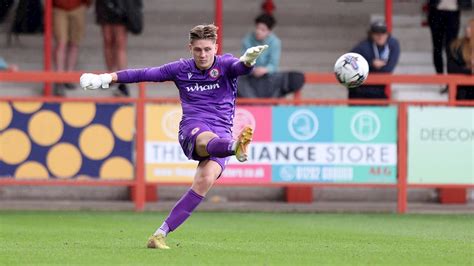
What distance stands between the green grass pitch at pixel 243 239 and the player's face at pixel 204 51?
158 cm

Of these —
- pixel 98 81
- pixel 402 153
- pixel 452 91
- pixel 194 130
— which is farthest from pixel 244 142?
pixel 452 91

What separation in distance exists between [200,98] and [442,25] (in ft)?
30.0

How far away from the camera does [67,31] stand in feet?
65.1

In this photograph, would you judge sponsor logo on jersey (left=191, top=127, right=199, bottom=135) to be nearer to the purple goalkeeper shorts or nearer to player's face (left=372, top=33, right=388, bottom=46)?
the purple goalkeeper shorts

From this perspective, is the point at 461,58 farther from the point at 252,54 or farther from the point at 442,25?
the point at 252,54

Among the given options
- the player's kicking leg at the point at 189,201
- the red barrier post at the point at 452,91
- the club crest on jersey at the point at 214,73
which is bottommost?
the player's kicking leg at the point at 189,201

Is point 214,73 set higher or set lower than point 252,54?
lower

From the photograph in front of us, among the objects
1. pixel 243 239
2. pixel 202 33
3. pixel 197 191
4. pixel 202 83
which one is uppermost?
pixel 202 33

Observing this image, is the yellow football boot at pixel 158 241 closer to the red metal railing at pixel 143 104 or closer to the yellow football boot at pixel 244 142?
the yellow football boot at pixel 244 142

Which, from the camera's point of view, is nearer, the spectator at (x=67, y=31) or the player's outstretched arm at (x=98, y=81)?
the player's outstretched arm at (x=98, y=81)

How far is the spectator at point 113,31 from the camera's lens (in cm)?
1962

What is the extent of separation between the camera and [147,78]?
11.4 meters

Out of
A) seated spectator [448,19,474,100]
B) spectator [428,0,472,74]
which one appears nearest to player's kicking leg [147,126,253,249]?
seated spectator [448,19,474,100]

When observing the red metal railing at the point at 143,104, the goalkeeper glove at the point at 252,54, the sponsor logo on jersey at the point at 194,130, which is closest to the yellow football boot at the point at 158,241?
the sponsor logo on jersey at the point at 194,130
